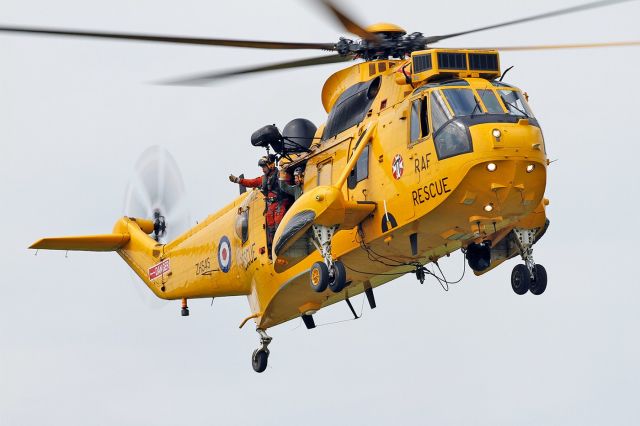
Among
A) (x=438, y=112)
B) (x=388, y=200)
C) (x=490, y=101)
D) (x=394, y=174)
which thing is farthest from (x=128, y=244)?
(x=490, y=101)

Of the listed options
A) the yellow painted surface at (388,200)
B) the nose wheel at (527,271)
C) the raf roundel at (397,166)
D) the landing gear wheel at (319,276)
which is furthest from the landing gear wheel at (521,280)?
the landing gear wheel at (319,276)

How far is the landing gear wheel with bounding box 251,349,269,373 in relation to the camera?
84.9ft

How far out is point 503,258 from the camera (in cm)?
2198

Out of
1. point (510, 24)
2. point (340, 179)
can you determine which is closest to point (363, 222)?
point (340, 179)

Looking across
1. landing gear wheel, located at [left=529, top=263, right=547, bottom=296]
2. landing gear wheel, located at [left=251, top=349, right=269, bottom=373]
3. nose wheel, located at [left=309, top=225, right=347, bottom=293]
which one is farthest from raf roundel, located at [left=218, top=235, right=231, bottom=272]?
landing gear wheel, located at [left=529, top=263, right=547, bottom=296]

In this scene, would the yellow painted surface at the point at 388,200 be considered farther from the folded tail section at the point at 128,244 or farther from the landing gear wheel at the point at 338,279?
the folded tail section at the point at 128,244

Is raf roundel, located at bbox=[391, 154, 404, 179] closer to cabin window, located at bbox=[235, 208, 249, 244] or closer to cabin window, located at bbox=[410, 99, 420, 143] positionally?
cabin window, located at bbox=[410, 99, 420, 143]

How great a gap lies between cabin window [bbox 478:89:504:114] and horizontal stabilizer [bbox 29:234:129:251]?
39.6 feet

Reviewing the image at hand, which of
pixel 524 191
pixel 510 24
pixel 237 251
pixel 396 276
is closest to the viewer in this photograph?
pixel 524 191

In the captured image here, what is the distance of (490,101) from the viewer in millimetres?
19859

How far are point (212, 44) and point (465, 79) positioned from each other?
3.93m

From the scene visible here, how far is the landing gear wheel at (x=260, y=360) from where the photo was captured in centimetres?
2588

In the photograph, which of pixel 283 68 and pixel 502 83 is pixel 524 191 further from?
pixel 283 68

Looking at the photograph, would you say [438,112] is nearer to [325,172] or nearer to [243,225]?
[325,172]
